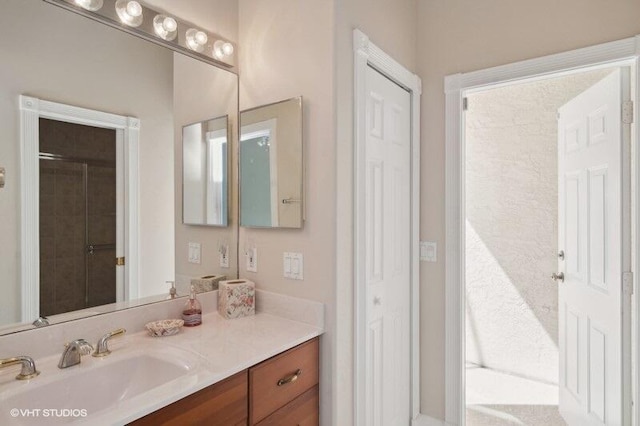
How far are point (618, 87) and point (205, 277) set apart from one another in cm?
230

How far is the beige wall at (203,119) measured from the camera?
5.57ft

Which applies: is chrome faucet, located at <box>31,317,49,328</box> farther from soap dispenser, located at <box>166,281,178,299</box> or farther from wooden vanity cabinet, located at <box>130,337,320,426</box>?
wooden vanity cabinet, located at <box>130,337,320,426</box>

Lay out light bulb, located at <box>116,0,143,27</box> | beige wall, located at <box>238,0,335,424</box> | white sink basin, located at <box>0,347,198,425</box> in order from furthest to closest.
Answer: beige wall, located at <box>238,0,335,424</box>, light bulb, located at <box>116,0,143,27</box>, white sink basin, located at <box>0,347,198,425</box>

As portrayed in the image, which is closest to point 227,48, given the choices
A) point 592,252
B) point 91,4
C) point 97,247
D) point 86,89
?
point 91,4

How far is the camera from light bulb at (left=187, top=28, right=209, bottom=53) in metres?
1.69

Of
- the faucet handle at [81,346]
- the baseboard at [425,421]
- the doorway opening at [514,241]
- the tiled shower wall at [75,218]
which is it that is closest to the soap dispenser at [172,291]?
the tiled shower wall at [75,218]

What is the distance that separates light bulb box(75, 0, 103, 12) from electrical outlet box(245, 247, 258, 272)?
1187 millimetres

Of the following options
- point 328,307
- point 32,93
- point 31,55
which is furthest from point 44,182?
point 328,307

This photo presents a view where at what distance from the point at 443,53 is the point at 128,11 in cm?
173

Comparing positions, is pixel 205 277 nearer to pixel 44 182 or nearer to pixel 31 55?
pixel 44 182

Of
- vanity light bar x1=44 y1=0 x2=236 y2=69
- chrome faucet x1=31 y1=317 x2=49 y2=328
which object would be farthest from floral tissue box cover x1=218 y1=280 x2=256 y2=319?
vanity light bar x1=44 y1=0 x2=236 y2=69

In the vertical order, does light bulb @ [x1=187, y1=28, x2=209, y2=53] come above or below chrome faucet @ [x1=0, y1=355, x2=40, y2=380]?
above

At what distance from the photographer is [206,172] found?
6.11 feet

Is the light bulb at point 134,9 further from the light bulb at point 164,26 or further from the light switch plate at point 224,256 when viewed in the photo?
the light switch plate at point 224,256
